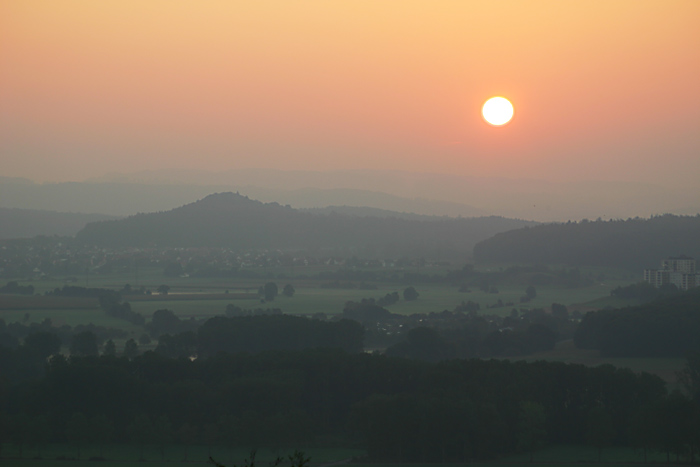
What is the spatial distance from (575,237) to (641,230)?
1048 centimetres

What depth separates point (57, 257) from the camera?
158 meters

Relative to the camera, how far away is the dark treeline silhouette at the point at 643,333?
50.7 m

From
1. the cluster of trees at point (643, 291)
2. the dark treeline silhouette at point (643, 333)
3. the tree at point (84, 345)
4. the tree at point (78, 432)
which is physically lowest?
the tree at point (78, 432)

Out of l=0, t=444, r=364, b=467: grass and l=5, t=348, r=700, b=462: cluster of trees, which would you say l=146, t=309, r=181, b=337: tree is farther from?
l=0, t=444, r=364, b=467: grass

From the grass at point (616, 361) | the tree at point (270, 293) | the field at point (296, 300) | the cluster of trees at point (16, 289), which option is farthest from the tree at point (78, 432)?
the cluster of trees at point (16, 289)

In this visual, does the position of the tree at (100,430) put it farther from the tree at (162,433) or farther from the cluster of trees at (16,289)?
the cluster of trees at (16,289)

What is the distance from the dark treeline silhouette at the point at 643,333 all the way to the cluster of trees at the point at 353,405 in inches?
434

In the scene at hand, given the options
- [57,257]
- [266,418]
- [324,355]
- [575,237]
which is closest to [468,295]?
[575,237]

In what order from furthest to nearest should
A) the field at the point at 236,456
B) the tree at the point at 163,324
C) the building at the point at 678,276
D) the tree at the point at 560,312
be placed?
the building at the point at 678,276, the tree at the point at 560,312, the tree at the point at 163,324, the field at the point at 236,456

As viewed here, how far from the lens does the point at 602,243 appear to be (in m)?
139

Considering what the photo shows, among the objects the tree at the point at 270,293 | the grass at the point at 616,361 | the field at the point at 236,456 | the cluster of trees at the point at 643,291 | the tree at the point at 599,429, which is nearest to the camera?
the field at the point at 236,456

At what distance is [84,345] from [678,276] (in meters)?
69.3

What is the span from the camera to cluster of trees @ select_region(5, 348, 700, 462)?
3019 cm

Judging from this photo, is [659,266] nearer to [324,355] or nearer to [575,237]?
[575,237]
